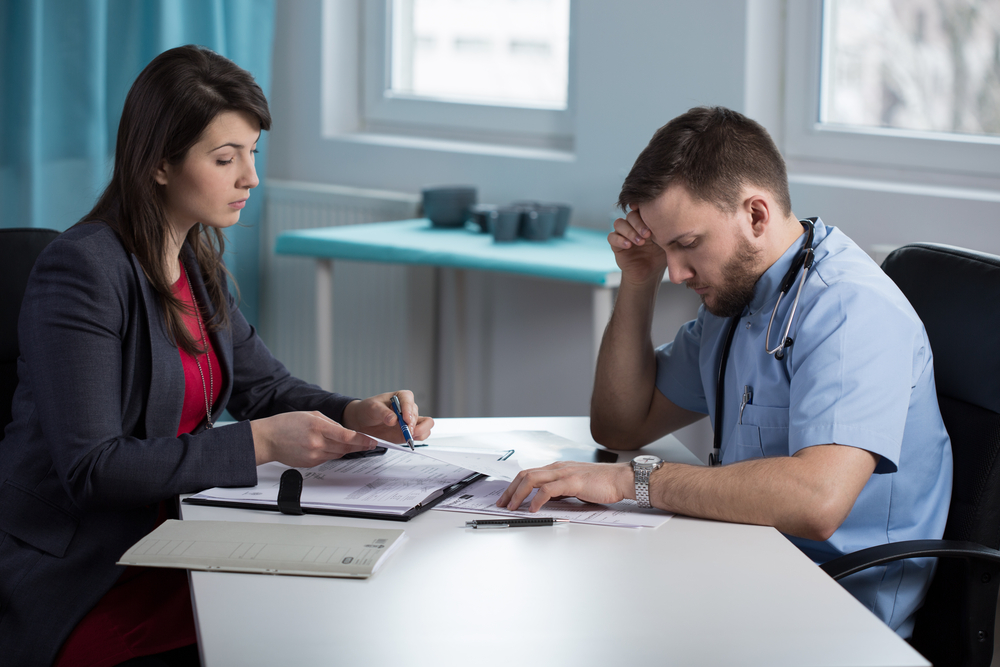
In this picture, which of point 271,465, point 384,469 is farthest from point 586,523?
point 271,465

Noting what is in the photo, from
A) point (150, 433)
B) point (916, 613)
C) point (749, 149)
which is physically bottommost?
point (916, 613)

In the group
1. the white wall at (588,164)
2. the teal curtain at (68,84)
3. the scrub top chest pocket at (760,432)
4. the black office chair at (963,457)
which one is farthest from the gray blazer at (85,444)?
the white wall at (588,164)

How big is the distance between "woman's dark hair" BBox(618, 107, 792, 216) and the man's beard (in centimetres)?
7

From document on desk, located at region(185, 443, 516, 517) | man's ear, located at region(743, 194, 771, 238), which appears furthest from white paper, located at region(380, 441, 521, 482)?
man's ear, located at region(743, 194, 771, 238)

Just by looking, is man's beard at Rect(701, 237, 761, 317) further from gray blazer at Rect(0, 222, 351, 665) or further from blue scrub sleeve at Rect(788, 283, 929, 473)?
gray blazer at Rect(0, 222, 351, 665)

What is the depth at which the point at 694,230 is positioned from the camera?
1.48m

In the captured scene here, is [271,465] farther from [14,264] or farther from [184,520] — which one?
[14,264]

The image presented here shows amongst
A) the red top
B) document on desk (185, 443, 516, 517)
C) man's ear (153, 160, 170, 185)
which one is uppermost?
man's ear (153, 160, 170, 185)

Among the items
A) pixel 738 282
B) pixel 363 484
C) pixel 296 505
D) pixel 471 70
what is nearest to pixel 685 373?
pixel 738 282

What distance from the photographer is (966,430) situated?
1.44m

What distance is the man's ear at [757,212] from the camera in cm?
146

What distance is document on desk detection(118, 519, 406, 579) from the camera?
1078 mm

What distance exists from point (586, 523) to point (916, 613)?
0.55 m

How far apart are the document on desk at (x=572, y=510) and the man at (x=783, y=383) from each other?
2cm
